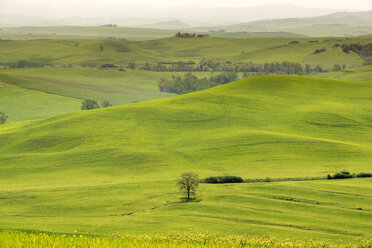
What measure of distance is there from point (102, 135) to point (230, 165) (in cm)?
2972

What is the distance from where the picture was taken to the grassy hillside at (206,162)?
40.9 meters

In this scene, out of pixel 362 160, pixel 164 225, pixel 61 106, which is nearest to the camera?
pixel 164 225

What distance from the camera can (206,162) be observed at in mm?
69938

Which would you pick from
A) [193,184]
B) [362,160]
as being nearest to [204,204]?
[193,184]

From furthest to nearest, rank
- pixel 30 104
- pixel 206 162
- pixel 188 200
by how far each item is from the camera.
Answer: pixel 30 104 → pixel 206 162 → pixel 188 200

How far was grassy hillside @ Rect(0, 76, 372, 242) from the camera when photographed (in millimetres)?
40938

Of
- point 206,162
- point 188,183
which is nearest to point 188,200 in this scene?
point 188,183

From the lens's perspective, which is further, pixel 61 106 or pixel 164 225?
pixel 61 106

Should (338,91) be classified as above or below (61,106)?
above

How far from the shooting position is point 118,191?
178 feet

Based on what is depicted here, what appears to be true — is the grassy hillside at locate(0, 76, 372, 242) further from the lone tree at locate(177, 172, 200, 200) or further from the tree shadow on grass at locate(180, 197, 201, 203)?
the lone tree at locate(177, 172, 200, 200)

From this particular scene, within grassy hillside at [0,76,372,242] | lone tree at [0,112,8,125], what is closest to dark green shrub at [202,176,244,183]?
grassy hillside at [0,76,372,242]

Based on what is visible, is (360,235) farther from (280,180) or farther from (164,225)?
(280,180)

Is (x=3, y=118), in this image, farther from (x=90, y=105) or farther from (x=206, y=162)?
(x=206, y=162)
